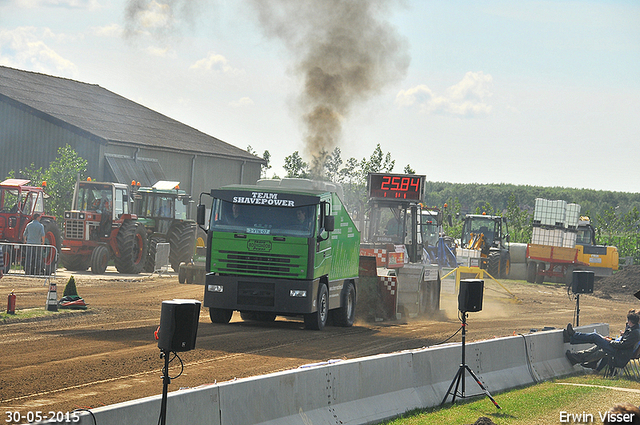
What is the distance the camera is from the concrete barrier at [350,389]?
269 inches

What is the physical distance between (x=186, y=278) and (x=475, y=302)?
673 inches

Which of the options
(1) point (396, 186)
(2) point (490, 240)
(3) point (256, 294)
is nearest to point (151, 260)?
(1) point (396, 186)

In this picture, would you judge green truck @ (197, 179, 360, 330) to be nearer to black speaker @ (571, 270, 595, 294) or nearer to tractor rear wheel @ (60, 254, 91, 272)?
black speaker @ (571, 270, 595, 294)

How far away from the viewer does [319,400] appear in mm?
8562

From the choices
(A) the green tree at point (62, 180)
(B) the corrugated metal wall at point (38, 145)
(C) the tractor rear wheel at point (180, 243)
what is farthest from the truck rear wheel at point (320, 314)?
(B) the corrugated metal wall at point (38, 145)

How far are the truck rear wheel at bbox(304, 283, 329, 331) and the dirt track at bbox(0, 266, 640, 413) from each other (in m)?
0.27

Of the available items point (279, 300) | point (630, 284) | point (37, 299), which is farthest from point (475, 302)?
point (630, 284)

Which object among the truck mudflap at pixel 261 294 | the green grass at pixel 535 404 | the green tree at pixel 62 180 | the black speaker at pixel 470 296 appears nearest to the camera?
the green grass at pixel 535 404

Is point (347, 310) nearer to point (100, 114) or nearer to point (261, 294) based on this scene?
point (261, 294)

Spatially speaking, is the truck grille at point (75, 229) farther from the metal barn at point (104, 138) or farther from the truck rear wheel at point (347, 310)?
the truck rear wheel at point (347, 310)

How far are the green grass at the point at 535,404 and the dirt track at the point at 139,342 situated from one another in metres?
2.87

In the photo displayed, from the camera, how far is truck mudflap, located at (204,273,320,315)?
15672 millimetres

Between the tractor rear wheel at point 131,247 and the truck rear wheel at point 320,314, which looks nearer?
the truck rear wheel at point 320,314

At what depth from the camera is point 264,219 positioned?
15.9 m
